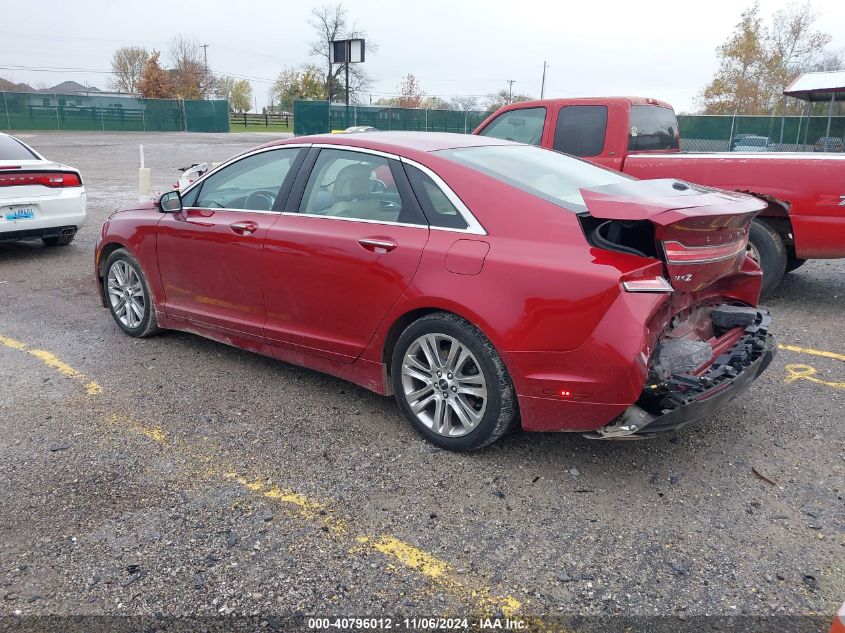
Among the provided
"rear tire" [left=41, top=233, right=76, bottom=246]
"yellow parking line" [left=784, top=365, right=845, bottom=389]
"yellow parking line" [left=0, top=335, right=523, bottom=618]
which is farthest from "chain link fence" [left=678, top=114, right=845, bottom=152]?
"yellow parking line" [left=0, top=335, right=523, bottom=618]

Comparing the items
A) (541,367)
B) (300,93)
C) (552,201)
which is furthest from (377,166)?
(300,93)

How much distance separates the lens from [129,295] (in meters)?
5.54

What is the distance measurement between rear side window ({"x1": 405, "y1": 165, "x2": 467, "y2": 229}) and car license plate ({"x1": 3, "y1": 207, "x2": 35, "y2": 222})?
238 inches

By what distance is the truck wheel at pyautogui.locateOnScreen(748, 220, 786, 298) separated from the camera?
6383 millimetres

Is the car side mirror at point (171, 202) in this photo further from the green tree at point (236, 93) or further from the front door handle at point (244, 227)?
the green tree at point (236, 93)

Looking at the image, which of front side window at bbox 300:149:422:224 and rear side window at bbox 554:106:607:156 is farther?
rear side window at bbox 554:106:607:156

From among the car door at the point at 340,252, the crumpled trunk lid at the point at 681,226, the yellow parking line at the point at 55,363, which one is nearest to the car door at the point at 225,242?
the car door at the point at 340,252

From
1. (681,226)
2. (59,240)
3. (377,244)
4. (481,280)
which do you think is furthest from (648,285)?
(59,240)

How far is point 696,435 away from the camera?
12.9ft

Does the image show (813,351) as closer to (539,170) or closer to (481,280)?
(539,170)

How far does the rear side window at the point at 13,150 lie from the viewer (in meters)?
8.32

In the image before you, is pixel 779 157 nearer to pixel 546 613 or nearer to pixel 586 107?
pixel 586 107

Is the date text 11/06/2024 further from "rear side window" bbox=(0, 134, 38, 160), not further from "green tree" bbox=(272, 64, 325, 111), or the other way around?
"green tree" bbox=(272, 64, 325, 111)

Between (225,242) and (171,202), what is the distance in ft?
2.22
